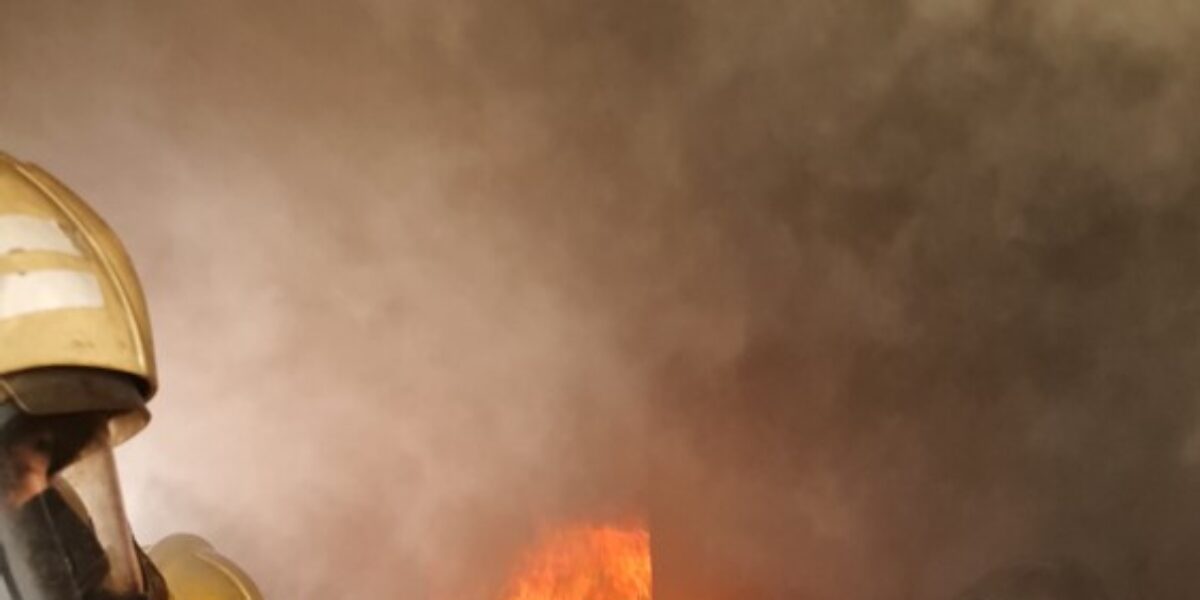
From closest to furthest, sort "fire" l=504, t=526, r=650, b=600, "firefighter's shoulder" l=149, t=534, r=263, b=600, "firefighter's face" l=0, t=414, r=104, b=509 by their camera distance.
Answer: "firefighter's face" l=0, t=414, r=104, b=509, "firefighter's shoulder" l=149, t=534, r=263, b=600, "fire" l=504, t=526, r=650, b=600

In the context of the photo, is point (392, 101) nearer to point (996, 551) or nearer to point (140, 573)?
point (140, 573)

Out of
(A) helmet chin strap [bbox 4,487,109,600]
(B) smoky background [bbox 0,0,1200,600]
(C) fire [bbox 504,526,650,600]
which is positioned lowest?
(A) helmet chin strap [bbox 4,487,109,600]

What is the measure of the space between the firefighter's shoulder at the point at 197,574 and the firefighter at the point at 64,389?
153 millimetres

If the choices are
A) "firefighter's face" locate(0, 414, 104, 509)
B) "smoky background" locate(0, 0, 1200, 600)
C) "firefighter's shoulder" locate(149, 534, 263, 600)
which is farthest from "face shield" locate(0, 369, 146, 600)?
"smoky background" locate(0, 0, 1200, 600)

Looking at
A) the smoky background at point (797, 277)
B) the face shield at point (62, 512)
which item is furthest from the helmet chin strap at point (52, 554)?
the smoky background at point (797, 277)

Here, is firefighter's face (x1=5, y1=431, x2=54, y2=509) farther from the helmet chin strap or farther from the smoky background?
the smoky background

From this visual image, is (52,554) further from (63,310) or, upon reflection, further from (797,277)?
(797,277)

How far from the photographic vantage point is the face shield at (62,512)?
0.87 metres

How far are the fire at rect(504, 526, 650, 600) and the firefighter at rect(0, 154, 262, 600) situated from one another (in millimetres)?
748

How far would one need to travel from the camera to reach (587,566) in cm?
171

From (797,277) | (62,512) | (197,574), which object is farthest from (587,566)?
(62,512)

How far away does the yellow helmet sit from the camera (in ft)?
2.85

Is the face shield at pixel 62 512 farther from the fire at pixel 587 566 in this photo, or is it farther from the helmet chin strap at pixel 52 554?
the fire at pixel 587 566

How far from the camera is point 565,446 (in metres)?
1.71
